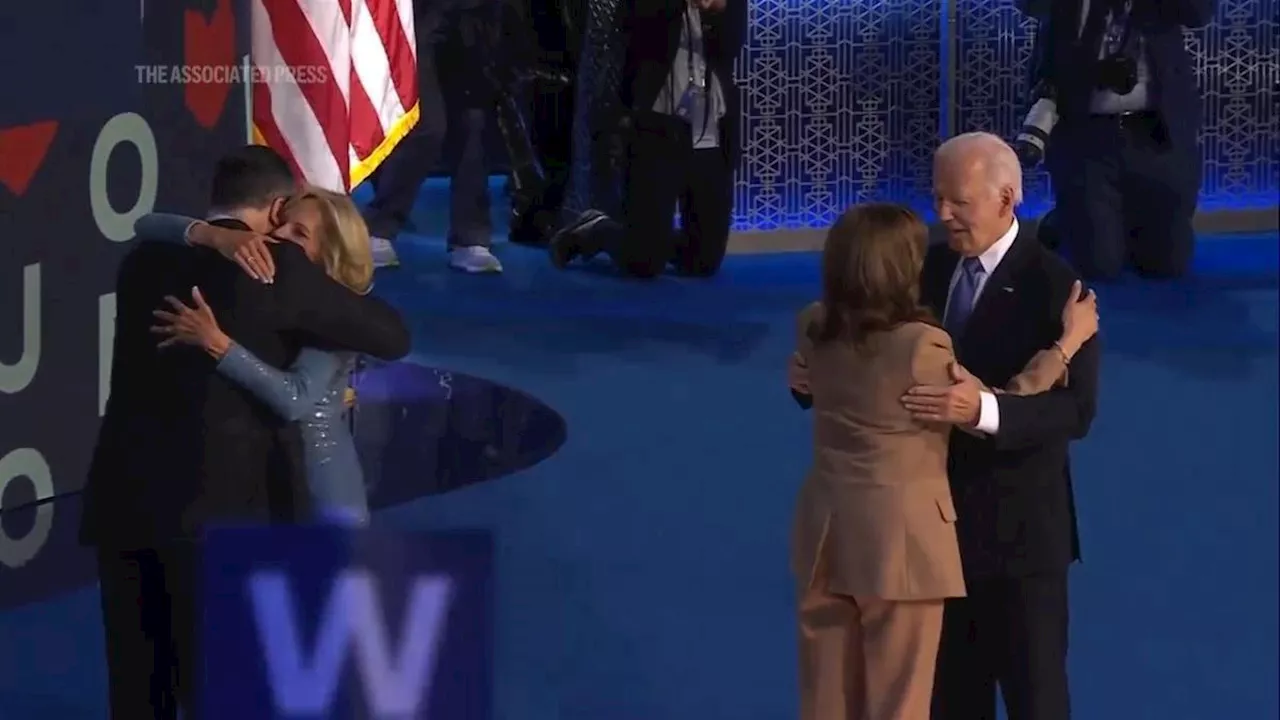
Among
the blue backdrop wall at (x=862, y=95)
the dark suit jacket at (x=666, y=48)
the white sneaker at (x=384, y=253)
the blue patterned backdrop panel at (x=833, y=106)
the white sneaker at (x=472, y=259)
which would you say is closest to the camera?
the dark suit jacket at (x=666, y=48)

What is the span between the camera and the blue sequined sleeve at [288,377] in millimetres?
3389

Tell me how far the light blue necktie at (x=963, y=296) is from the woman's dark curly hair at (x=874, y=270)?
Result: 0.47 feet

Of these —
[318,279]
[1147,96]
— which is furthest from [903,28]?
[318,279]

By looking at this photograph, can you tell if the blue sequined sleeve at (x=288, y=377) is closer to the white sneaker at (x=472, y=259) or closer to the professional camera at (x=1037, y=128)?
the white sneaker at (x=472, y=259)

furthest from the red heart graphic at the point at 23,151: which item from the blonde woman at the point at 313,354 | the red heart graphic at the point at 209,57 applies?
the blonde woman at the point at 313,354

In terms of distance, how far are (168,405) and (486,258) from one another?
401 cm

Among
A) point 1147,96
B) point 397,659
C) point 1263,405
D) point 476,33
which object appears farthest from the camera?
point 1147,96

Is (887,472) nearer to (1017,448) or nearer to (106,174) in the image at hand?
(1017,448)

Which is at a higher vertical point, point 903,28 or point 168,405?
point 903,28

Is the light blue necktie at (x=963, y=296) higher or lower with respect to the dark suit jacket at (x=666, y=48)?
lower

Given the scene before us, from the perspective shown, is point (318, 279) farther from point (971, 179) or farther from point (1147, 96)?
point (1147, 96)

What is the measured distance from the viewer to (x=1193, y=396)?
6172mm

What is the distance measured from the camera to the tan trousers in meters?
3.14

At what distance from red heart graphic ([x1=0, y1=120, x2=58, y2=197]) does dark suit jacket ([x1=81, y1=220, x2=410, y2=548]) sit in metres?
1.66
